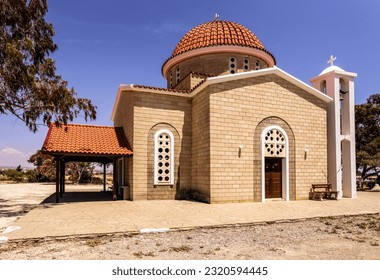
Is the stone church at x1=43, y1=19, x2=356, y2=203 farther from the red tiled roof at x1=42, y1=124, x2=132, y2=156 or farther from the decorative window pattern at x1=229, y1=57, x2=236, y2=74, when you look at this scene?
the decorative window pattern at x1=229, y1=57, x2=236, y2=74

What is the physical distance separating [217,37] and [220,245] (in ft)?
46.3

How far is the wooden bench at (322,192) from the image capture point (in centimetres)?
1391

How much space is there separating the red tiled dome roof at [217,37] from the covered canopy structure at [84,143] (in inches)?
265

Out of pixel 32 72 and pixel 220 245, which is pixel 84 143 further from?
pixel 220 245

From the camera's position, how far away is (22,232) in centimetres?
686

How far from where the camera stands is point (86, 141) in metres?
14.1

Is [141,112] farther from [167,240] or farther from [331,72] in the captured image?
[331,72]

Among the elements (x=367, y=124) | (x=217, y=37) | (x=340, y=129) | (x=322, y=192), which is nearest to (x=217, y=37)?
(x=217, y=37)

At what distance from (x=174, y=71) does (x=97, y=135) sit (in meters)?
6.67

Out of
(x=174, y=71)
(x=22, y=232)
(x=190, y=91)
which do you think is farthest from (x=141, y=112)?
(x=22, y=232)

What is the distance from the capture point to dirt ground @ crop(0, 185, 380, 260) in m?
5.39

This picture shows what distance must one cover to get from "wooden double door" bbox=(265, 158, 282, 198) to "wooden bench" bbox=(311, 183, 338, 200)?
1.65 metres

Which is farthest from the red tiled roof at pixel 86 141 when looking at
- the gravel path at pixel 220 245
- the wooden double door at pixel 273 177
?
the gravel path at pixel 220 245

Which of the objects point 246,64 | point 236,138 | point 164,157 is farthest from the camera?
point 246,64
